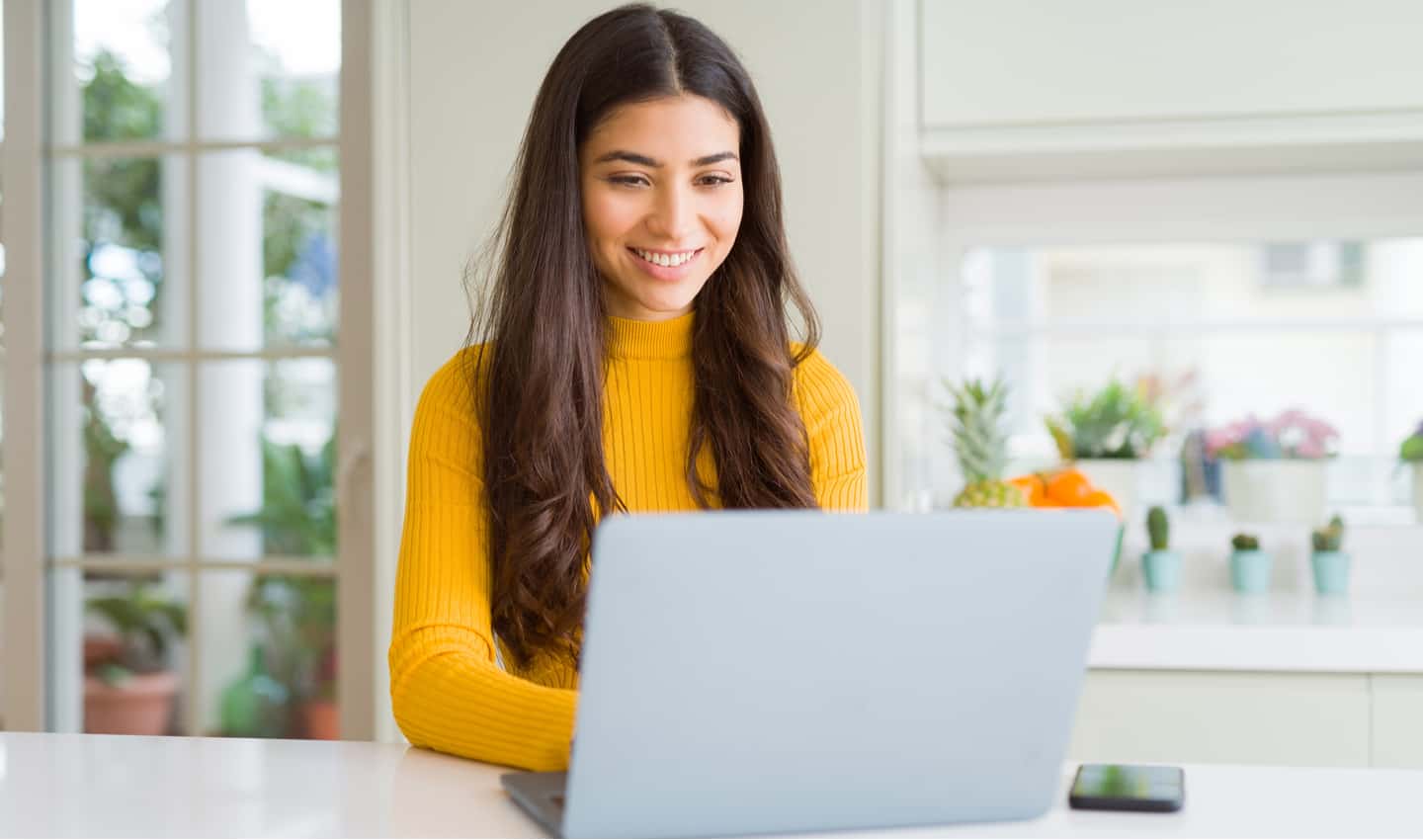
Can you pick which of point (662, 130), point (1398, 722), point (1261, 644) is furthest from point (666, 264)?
point (1398, 722)

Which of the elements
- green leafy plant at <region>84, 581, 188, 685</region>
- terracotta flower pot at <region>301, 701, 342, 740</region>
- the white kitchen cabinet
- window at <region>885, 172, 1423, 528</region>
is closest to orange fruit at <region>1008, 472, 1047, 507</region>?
window at <region>885, 172, 1423, 528</region>

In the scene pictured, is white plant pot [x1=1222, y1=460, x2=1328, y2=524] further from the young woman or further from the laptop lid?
the laptop lid

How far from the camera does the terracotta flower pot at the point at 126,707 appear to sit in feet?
10.5

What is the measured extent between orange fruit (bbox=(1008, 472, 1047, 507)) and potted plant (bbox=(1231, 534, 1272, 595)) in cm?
37

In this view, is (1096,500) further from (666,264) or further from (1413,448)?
(666,264)

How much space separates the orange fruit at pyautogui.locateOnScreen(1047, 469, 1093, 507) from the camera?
2344mm

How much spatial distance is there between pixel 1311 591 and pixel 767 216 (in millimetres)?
1492

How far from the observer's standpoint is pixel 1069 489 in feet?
7.75

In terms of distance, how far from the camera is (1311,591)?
8.12 feet

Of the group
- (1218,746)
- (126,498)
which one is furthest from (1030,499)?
(126,498)

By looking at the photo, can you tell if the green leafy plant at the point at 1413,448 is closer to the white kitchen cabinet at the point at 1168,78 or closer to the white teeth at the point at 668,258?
the white kitchen cabinet at the point at 1168,78

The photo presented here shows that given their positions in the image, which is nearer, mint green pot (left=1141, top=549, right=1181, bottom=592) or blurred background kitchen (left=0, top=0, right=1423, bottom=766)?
blurred background kitchen (left=0, top=0, right=1423, bottom=766)

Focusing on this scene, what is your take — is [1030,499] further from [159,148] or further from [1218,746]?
[159,148]

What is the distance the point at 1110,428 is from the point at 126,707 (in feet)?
7.43
